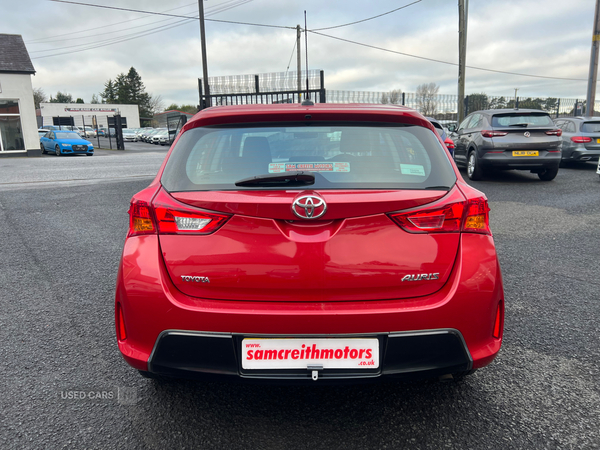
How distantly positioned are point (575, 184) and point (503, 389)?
31.7 ft

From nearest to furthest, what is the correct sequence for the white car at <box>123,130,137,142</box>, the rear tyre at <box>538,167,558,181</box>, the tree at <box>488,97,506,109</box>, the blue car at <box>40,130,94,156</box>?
1. the rear tyre at <box>538,167,558,181</box>
2. the blue car at <box>40,130,94,156</box>
3. the tree at <box>488,97,506,109</box>
4. the white car at <box>123,130,137,142</box>

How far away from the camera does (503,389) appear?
2.52 meters

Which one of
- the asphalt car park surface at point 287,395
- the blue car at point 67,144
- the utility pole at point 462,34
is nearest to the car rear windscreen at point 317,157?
the asphalt car park surface at point 287,395

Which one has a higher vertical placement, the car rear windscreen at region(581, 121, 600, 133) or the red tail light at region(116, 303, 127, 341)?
the car rear windscreen at region(581, 121, 600, 133)

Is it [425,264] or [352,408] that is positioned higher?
[425,264]

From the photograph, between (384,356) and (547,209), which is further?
(547,209)

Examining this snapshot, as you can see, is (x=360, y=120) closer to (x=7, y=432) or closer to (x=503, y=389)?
(x=503, y=389)

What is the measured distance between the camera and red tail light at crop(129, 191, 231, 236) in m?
1.97

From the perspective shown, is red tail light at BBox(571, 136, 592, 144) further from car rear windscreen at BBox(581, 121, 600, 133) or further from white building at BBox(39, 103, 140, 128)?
white building at BBox(39, 103, 140, 128)

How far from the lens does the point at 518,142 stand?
1018 cm

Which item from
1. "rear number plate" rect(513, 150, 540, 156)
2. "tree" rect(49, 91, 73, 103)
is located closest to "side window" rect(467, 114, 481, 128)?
"rear number plate" rect(513, 150, 540, 156)

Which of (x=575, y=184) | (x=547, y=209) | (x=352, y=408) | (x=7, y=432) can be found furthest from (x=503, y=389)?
(x=575, y=184)

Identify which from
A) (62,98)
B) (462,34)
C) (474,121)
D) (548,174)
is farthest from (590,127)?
(62,98)

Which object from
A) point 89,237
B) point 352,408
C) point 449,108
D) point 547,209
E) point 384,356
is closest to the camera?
point 384,356
